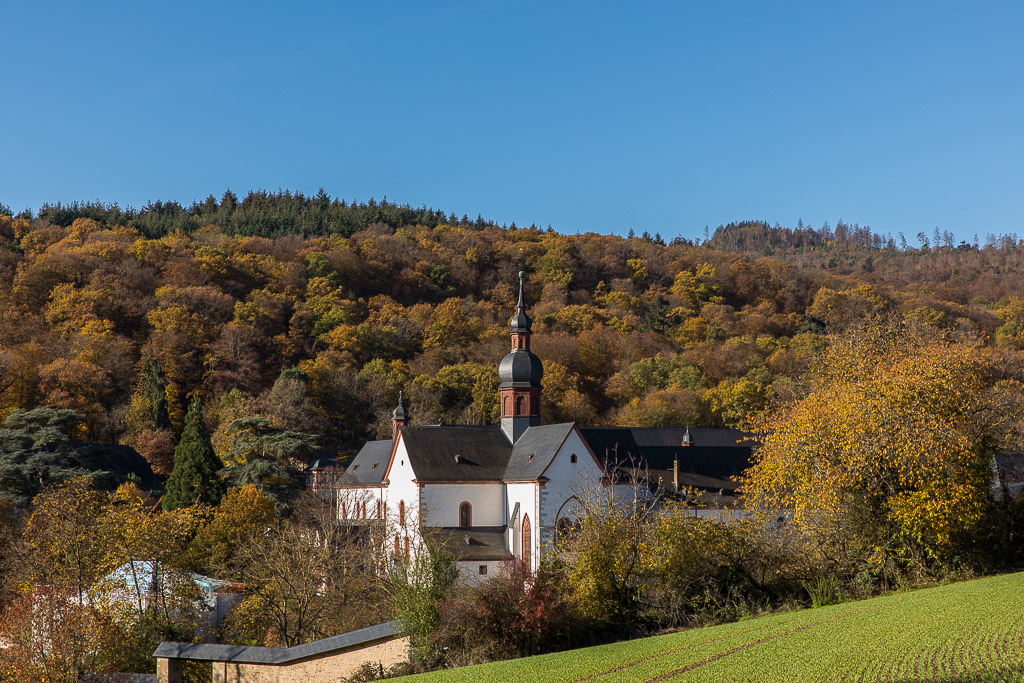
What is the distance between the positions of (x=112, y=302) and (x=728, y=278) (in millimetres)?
66527

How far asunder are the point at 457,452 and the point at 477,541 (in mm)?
4693

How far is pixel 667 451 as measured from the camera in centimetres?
5594

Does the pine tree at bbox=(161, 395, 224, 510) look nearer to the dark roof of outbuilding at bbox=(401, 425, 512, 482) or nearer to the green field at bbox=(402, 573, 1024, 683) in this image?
the dark roof of outbuilding at bbox=(401, 425, 512, 482)

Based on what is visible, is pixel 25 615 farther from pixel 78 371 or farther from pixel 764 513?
pixel 78 371

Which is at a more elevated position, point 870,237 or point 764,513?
point 870,237

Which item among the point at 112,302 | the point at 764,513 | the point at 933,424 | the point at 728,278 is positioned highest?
the point at 728,278

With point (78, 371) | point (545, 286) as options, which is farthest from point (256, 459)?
point (545, 286)

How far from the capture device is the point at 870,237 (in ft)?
652

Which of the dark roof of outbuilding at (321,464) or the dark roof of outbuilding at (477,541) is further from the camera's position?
the dark roof of outbuilding at (321,464)

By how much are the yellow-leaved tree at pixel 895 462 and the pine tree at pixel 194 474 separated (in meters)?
26.0

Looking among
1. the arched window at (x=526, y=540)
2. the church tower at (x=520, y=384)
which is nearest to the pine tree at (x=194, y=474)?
the arched window at (x=526, y=540)

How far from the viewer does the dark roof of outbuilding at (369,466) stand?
54.2 meters

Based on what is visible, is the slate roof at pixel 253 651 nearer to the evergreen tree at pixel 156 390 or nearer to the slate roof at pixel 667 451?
the slate roof at pixel 667 451

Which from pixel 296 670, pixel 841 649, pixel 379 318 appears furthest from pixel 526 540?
pixel 379 318
